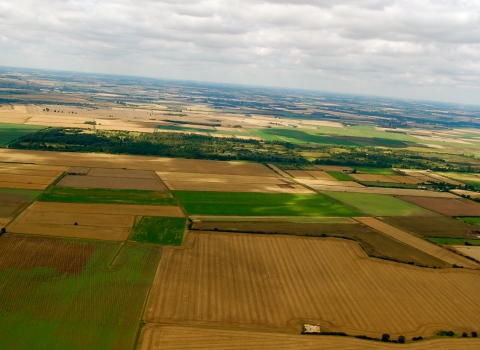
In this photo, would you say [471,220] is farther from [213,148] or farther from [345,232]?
[213,148]

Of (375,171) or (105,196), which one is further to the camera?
(375,171)

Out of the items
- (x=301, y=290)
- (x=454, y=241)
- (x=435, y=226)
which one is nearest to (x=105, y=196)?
(x=301, y=290)

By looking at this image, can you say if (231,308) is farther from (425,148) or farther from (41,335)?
(425,148)

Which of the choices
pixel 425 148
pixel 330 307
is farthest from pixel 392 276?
pixel 425 148

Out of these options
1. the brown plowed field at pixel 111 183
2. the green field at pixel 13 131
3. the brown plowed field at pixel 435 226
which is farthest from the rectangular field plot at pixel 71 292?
the green field at pixel 13 131

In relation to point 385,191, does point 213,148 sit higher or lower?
lower

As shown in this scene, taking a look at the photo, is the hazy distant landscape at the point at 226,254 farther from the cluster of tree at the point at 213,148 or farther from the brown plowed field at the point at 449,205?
the cluster of tree at the point at 213,148
